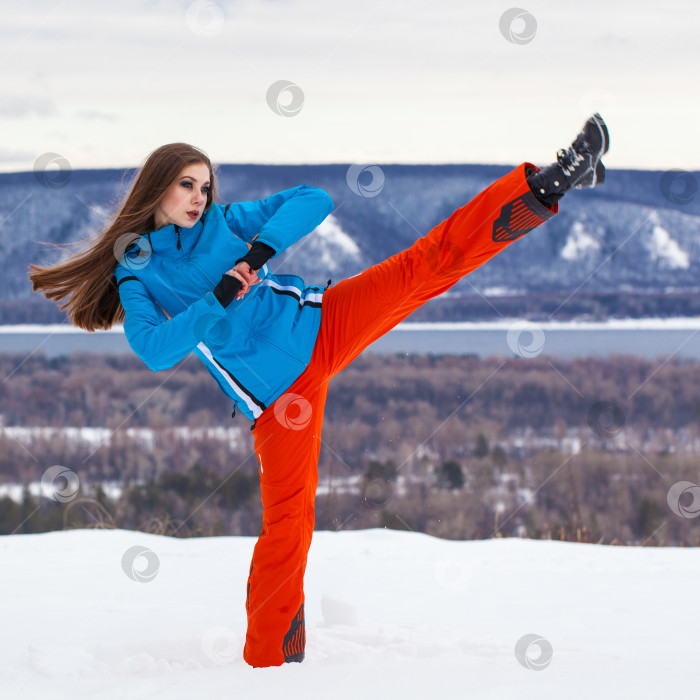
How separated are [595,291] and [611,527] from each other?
19064 mm

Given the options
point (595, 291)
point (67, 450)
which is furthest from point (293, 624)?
point (595, 291)

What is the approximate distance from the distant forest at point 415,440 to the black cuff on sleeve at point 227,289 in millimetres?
3962

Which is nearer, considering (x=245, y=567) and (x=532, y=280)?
(x=245, y=567)

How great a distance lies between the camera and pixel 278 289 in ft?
7.28

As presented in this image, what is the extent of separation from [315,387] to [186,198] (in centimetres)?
69

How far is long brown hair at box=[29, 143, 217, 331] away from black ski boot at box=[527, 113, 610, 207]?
101 centimetres

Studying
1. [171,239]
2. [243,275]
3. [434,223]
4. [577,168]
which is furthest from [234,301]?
[434,223]

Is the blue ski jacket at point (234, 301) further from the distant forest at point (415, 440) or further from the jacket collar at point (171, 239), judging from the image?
the distant forest at point (415, 440)

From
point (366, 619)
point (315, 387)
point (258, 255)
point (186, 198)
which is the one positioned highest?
point (186, 198)

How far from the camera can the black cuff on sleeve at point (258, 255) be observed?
79.0 inches

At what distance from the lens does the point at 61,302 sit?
242 cm

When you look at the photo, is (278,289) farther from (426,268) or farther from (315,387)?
(426,268)

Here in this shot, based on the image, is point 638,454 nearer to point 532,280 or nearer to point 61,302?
point 532,280

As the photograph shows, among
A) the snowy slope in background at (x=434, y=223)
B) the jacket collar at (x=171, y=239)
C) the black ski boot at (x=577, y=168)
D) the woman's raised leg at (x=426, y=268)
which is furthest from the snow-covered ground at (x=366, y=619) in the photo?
the snowy slope in background at (x=434, y=223)
